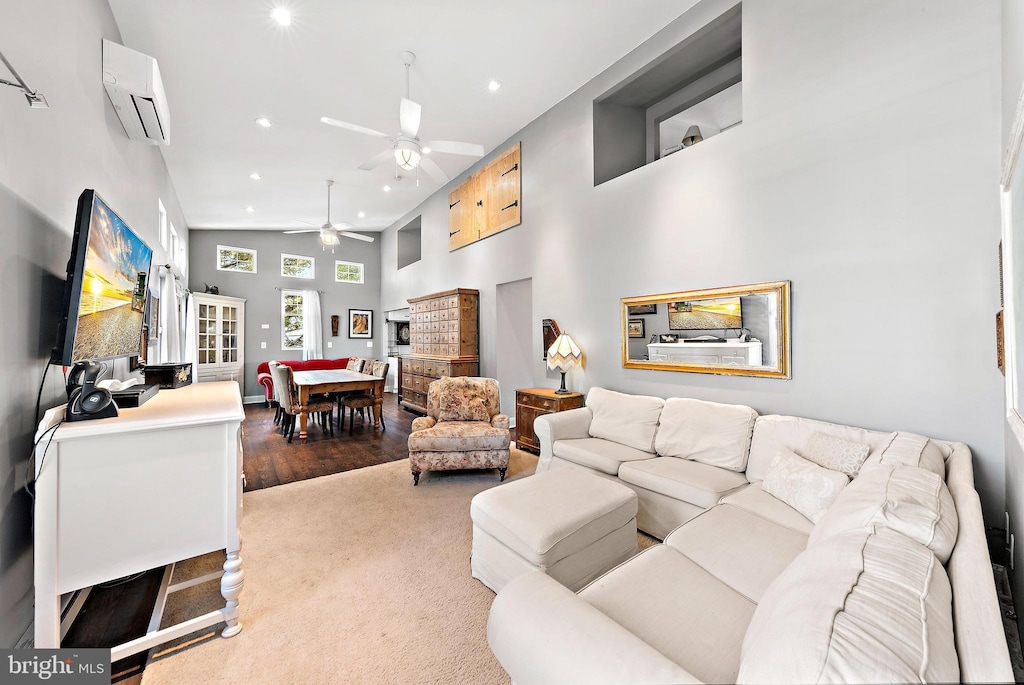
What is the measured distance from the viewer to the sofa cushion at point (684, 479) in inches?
91.7

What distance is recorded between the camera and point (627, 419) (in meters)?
3.31

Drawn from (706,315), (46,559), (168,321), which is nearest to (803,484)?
(706,315)

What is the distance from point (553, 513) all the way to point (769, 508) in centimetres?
107

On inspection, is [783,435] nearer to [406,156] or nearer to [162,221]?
[406,156]

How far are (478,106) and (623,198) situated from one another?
1.97 meters

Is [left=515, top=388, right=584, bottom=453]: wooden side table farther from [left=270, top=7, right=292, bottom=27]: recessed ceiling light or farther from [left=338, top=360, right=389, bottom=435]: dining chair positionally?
[left=270, top=7, right=292, bottom=27]: recessed ceiling light

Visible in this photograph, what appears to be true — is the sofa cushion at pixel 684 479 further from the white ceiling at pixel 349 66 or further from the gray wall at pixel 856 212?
the white ceiling at pixel 349 66

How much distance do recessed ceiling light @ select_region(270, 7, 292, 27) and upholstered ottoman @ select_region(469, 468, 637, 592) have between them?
3.64 meters

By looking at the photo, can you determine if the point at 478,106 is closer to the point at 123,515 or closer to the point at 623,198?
the point at 623,198

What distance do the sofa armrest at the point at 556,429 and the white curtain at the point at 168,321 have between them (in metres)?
4.13

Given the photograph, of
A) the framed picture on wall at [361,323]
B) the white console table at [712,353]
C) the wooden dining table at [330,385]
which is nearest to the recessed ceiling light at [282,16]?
the wooden dining table at [330,385]

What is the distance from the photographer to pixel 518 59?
372 centimetres

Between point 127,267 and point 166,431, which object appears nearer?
point 166,431

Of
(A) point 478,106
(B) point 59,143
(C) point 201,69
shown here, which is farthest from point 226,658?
(A) point 478,106
